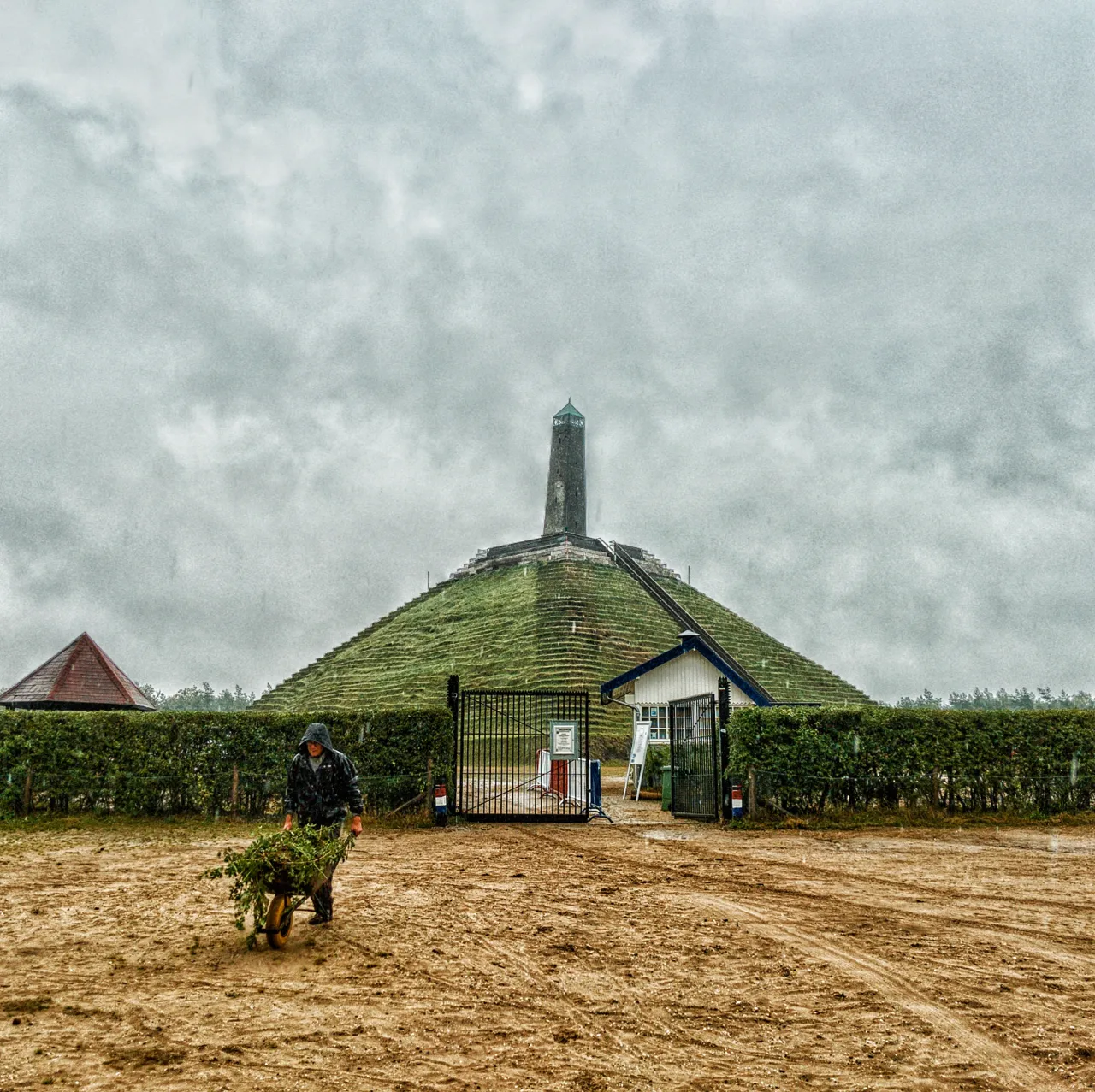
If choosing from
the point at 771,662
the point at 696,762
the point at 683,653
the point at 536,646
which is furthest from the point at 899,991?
the point at 771,662

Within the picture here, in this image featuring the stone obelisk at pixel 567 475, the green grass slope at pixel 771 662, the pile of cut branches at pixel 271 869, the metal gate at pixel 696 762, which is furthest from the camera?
the stone obelisk at pixel 567 475

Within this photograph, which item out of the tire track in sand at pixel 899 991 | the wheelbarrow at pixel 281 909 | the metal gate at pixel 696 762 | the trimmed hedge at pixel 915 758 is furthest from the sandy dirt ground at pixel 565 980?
the metal gate at pixel 696 762

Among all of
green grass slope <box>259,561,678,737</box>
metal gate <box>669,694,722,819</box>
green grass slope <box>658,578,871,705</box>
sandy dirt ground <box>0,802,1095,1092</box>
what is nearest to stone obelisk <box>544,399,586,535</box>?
green grass slope <box>259,561,678,737</box>

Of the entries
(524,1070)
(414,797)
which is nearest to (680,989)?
(524,1070)

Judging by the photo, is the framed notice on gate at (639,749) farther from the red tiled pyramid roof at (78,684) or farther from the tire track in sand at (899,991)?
the red tiled pyramid roof at (78,684)

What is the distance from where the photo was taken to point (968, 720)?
16938 mm

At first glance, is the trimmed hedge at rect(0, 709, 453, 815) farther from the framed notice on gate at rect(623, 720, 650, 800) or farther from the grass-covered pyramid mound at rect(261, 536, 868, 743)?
the grass-covered pyramid mound at rect(261, 536, 868, 743)

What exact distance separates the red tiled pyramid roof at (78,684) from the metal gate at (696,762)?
20.8 metres

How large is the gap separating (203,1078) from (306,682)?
2289 inches

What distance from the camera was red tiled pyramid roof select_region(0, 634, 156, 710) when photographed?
30.5m

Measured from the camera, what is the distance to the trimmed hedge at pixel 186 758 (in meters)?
16.0

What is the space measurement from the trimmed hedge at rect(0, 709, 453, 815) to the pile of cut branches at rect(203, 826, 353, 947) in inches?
344

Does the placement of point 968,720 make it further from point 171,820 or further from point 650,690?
point 171,820

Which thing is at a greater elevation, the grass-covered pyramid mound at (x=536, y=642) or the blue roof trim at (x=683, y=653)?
the grass-covered pyramid mound at (x=536, y=642)
